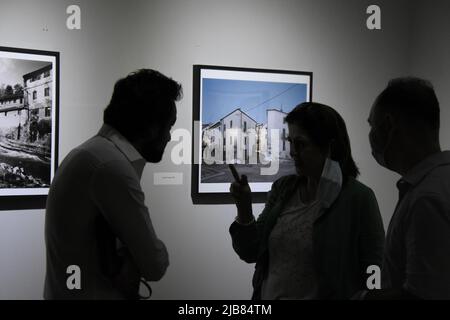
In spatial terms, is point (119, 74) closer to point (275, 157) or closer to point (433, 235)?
point (275, 157)

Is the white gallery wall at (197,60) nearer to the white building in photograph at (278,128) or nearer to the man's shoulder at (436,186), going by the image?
the white building in photograph at (278,128)

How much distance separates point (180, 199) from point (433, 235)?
118 cm

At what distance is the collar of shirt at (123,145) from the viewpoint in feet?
3.65

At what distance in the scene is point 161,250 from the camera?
111cm

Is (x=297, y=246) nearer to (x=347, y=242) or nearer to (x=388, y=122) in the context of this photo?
(x=347, y=242)

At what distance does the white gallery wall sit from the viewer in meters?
1.75

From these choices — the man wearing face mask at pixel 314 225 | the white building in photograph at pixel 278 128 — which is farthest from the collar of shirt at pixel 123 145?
the white building in photograph at pixel 278 128

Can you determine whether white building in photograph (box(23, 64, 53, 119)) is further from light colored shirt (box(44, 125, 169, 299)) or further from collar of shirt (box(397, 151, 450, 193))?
collar of shirt (box(397, 151, 450, 193))

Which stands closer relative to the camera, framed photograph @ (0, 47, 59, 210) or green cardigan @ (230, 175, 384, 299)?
green cardigan @ (230, 175, 384, 299)

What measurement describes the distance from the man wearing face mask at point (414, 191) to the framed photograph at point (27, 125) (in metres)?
1.17

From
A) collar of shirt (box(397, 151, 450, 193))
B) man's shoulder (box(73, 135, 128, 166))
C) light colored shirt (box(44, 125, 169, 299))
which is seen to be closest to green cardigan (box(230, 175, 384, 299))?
collar of shirt (box(397, 151, 450, 193))

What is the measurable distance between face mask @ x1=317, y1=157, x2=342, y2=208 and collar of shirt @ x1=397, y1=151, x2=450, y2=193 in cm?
30

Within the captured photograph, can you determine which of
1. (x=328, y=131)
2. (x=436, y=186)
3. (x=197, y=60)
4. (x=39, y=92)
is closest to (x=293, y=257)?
(x=328, y=131)
